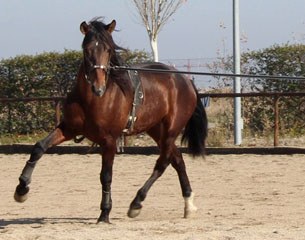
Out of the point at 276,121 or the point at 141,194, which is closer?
the point at 141,194

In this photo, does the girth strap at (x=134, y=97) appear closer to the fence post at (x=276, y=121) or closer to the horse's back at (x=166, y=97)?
the horse's back at (x=166, y=97)

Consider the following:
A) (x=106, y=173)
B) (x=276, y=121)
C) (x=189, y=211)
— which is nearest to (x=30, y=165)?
(x=106, y=173)

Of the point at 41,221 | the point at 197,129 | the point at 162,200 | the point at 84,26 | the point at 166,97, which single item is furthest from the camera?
the point at 162,200

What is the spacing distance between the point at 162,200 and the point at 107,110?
264 cm

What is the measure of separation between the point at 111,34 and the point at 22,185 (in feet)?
5.61

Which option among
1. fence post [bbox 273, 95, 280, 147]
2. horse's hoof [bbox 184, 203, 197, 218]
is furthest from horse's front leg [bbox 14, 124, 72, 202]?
fence post [bbox 273, 95, 280, 147]

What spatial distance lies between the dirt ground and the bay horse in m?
0.45

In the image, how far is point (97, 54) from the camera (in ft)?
31.2

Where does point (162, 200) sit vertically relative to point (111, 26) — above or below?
below

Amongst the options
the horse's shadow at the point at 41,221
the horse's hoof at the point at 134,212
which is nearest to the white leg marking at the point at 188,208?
the horse's hoof at the point at 134,212

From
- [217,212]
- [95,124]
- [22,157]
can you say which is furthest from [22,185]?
[22,157]

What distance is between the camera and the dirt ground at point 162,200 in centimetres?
892

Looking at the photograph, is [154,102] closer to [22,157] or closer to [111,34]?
[111,34]

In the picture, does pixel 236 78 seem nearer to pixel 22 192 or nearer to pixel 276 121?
pixel 276 121
